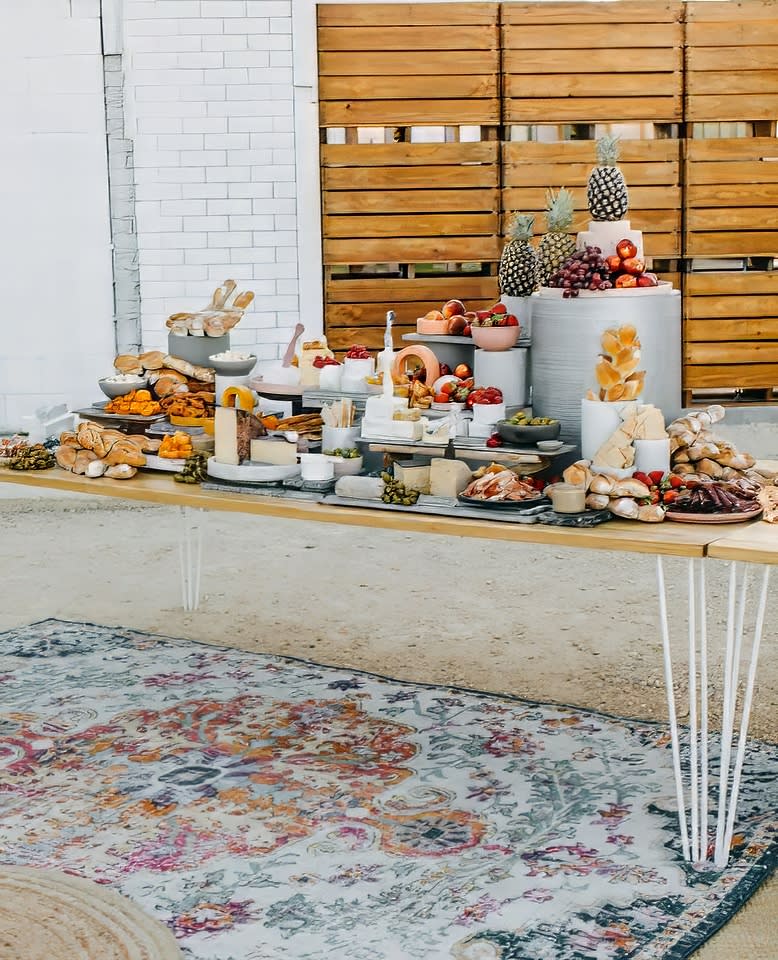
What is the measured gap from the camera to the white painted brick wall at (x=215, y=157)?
8531mm

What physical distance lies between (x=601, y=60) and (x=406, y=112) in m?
1.30

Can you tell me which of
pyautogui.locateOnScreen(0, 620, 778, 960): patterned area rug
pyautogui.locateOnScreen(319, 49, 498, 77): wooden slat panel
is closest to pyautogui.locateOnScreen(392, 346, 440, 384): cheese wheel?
pyautogui.locateOnScreen(0, 620, 778, 960): patterned area rug

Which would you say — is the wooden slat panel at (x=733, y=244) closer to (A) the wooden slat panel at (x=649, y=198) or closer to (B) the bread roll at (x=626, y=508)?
(A) the wooden slat panel at (x=649, y=198)

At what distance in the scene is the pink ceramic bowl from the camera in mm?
4430

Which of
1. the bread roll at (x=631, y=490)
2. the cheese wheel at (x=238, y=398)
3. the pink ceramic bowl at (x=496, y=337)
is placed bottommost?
the bread roll at (x=631, y=490)

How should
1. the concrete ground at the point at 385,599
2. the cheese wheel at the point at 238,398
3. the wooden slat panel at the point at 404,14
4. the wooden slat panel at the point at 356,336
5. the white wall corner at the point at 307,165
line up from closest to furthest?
the cheese wheel at the point at 238,398
the concrete ground at the point at 385,599
the white wall corner at the point at 307,165
the wooden slat panel at the point at 404,14
the wooden slat panel at the point at 356,336

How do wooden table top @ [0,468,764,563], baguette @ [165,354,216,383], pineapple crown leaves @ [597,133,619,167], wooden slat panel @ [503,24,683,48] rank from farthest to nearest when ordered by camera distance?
wooden slat panel @ [503,24,683,48] < baguette @ [165,354,216,383] < pineapple crown leaves @ [597,133,619,167] < wooden table top @ [0,468,764,563]

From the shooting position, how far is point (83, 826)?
3.88 m

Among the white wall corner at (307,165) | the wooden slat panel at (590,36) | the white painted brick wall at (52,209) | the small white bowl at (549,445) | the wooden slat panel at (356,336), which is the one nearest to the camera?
the small white bowl at (549,445)

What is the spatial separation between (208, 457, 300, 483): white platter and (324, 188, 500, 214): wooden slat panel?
193 inches

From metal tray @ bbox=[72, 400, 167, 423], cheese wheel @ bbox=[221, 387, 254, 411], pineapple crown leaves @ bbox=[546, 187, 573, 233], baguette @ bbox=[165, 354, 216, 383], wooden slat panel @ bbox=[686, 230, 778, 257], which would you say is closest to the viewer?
pineapple crown leaves @ bbox=[546, 187, 573, 233]

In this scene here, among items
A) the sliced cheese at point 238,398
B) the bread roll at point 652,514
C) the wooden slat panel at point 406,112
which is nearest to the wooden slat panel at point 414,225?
the wooden slat panel at point 406,112

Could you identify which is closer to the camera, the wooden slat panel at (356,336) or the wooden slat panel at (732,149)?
the wooden slat panel at (356,336)

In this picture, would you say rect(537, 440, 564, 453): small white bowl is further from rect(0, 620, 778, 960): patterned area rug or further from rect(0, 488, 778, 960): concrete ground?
rect(0, 488, 778, 960): concrete ground
